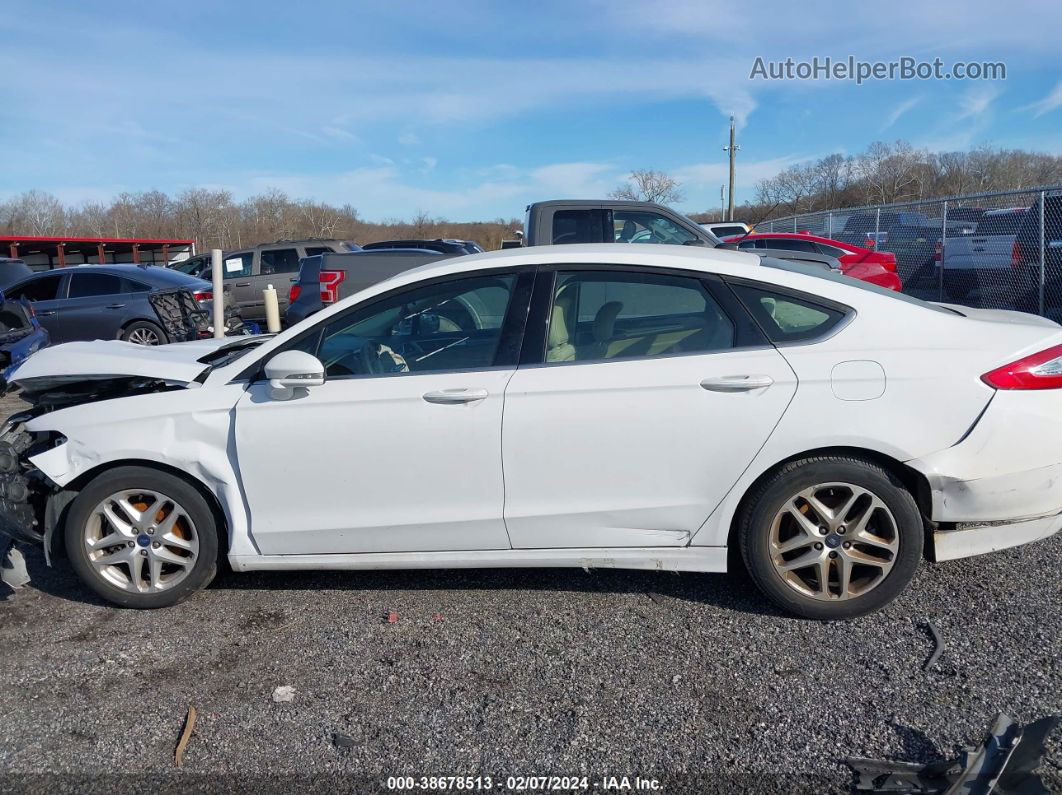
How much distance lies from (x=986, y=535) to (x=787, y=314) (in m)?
1.26

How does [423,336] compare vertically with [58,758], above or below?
above

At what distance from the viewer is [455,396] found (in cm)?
361

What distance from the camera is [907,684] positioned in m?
3.15

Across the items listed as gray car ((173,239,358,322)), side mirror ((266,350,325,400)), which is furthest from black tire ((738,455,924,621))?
gray car ((173,239,358,322))

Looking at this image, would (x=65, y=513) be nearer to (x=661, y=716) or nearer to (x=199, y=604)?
(x=199, y=604)

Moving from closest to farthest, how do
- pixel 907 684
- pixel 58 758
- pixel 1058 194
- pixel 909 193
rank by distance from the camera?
1. pixel 58 758
2. pixel 907 684
3. pixel 1058 194
4. pixel 909 193

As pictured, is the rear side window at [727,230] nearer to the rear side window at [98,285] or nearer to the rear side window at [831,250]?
the rear side window at [831,250]

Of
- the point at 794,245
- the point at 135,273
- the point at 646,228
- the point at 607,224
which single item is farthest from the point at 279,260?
the point at 646,228

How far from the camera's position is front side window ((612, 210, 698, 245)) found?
337 inches

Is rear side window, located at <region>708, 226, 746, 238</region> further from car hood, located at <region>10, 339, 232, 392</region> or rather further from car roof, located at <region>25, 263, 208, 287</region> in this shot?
car hood, located at <region>10, 339, 232, 392</region>

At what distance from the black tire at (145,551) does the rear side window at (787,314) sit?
2659 mm

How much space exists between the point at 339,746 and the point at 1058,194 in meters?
12.6

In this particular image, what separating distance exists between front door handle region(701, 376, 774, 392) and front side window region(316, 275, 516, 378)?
97 cm

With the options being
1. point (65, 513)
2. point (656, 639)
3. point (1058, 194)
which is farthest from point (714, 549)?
point (1058, 194)
